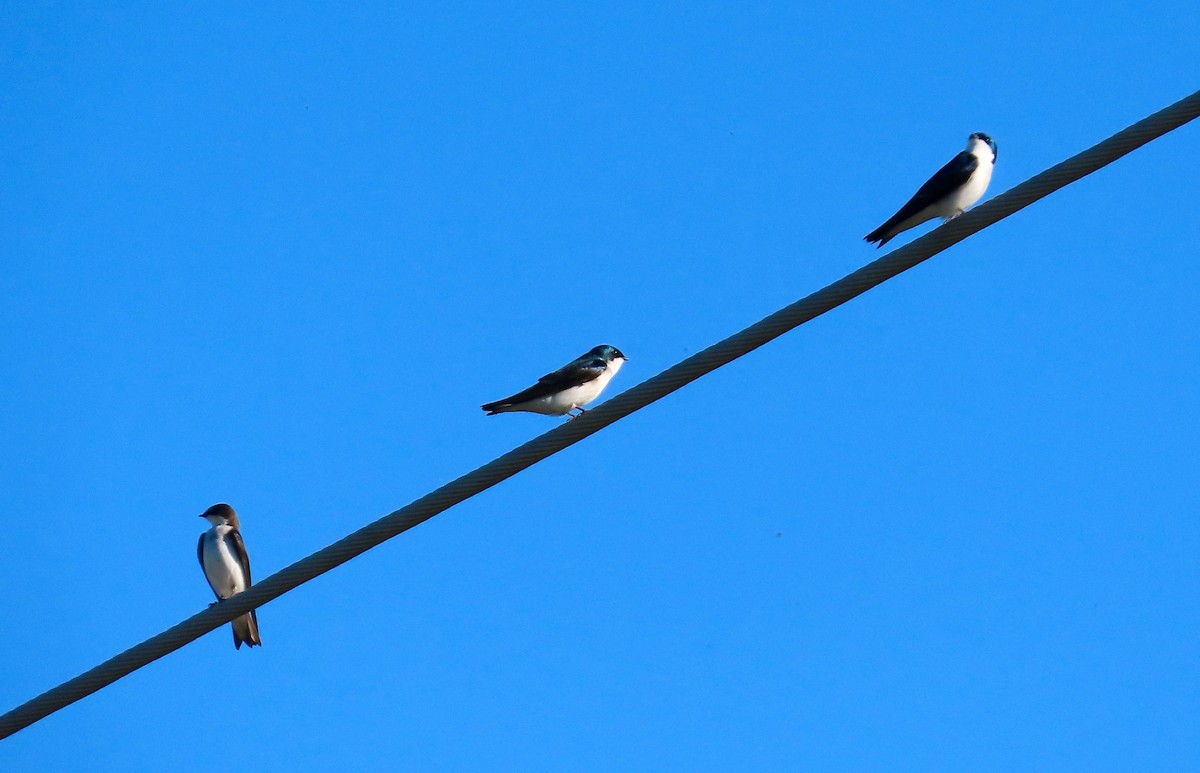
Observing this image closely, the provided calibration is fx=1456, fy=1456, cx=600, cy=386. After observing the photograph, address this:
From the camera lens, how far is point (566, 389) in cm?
845

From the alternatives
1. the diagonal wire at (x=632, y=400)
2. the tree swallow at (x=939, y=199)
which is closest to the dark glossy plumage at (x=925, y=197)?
the tree swallow at (x=939, y=199)

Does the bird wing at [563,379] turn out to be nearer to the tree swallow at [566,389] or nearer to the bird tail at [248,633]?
the tree swallow at [566,389]

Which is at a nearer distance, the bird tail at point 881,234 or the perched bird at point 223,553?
the bird tail at point 881,234

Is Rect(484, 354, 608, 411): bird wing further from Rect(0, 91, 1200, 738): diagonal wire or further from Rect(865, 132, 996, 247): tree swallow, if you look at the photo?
Rect(0, 91, 1200, 738): diagonal wire

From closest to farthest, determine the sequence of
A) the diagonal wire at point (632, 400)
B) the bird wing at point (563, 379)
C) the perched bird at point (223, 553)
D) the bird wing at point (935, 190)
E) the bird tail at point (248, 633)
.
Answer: the diagonal wire at point (632, 400), the bird wing at point (563, 379), the bird wing at point (935, 190), the bird tail at point (248, 633), the perched bird at point (223, 553)

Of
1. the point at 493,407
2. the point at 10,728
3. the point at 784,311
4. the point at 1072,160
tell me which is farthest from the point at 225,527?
the point at 1072,160

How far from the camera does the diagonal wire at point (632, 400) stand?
467 centimetres

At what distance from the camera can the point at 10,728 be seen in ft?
15.6

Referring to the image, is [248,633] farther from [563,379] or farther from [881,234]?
[881,234]

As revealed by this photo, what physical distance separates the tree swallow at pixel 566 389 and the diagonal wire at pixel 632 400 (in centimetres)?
309

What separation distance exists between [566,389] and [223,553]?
3.76 m

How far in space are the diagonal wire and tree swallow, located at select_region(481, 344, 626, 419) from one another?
3093mm

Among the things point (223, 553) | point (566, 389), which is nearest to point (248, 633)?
point (223, 553)

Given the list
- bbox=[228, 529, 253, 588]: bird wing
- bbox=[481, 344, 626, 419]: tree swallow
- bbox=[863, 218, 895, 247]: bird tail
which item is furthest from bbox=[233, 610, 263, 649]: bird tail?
bbox=[863, 218, 895, 247]: bird tail
